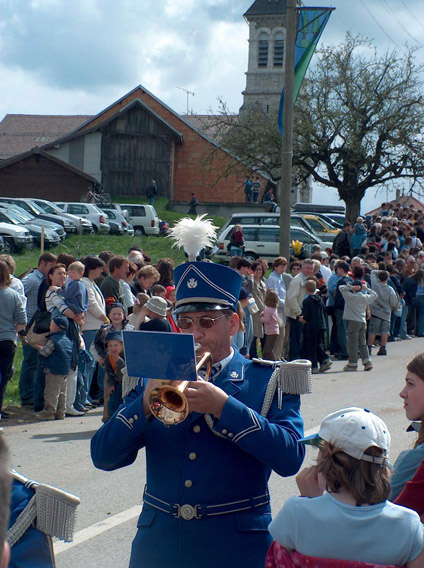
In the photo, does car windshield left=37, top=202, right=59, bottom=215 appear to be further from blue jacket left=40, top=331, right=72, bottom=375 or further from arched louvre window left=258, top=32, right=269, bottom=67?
arched louvre window left=258, top=32, right=269, bottom=67

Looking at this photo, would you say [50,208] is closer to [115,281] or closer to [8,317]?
[115,281]

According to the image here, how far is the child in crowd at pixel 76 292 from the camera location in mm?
10484

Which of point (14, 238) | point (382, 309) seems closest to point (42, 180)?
point (14, 238)

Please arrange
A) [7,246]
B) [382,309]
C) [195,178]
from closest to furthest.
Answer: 1. [382,309]
2. [7,246]
3. [195,178]

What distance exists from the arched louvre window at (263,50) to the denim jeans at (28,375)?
2841 inches

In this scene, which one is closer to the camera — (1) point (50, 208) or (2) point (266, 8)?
(1) point (50, 208)

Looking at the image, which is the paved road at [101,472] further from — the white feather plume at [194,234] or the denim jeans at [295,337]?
the denim jeans at [295,337]

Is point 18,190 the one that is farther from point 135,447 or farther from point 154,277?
point 135,447

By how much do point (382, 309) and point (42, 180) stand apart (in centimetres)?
3814

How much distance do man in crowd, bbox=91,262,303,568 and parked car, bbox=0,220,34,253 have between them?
25596 millimetres

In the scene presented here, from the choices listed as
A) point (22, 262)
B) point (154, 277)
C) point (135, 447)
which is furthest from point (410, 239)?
point (135, 447)

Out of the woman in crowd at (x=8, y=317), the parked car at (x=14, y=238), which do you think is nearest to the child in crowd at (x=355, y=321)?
the woman in crowd at (x=8, y=317)

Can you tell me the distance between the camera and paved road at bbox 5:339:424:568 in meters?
5.94

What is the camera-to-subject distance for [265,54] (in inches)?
3130
